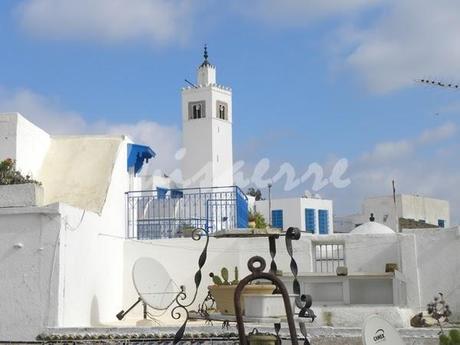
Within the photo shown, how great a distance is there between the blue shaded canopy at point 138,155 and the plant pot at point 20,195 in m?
4.24

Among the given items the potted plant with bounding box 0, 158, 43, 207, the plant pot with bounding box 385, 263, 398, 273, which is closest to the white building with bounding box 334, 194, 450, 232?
the plant pot with bounding box 385, 263, 398, 273

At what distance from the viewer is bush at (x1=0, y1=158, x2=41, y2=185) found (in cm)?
1313

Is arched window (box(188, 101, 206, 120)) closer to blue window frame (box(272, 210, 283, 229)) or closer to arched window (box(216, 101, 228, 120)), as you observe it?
arched window (box(216, 101, 228, 120))

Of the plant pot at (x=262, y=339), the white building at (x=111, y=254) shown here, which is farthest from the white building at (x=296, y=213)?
the plant pot at (x=262, y=339)

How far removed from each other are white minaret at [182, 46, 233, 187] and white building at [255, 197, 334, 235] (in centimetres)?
317

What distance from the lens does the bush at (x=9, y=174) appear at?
43.1 ft

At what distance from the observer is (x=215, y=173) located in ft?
144

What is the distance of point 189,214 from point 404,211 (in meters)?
23.4

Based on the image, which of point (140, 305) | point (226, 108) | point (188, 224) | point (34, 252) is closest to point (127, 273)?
point (140, 305)

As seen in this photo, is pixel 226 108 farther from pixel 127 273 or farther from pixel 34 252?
pixel 34 252

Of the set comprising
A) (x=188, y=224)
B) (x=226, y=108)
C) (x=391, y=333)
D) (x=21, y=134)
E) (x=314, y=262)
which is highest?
(x=226, y=108)

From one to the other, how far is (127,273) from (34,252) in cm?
345

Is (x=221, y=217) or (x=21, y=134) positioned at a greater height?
(x=21, y=134)

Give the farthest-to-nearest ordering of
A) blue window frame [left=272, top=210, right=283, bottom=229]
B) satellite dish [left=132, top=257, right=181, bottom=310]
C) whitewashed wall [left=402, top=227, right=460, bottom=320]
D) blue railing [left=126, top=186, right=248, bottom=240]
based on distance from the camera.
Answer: blue window frame [left=272, top=210, right=283, bottom=229] → blue railing [left=126, top=186, right=248, bottom=240] → whitewashed wall [left=402, top=227, right=460, bottom=320] → satellite dish [left=132, top=257, right=181, bottom=310]
